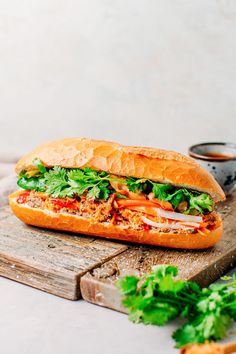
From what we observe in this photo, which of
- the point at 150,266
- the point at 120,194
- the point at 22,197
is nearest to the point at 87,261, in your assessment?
the point at 150,266

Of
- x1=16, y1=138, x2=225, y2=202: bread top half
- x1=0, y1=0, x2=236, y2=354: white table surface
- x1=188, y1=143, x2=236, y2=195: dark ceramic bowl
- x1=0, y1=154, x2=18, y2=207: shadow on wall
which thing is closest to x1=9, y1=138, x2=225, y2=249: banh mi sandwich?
x1=16, y1=138, x2=225, y2=202: bread top half

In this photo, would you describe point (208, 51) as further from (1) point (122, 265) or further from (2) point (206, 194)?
(1) point (122, 265)

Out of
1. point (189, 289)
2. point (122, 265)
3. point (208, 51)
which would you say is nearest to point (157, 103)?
point (208, 51)

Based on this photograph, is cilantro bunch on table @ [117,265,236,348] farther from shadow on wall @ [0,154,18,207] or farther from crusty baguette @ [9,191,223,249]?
shadow on wall @ [0,154,18,207]

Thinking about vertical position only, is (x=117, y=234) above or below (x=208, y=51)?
below

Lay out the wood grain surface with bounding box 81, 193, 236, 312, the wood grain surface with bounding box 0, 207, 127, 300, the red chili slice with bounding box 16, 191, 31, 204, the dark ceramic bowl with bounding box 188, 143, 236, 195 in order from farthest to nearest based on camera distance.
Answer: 1. the dark ceramic bowl with bounding box 188, 143, 236, 195
2. the red chili slice with bounding box 16, 191, 31, 204
3. the wood grain surface with bounding box 0, 207, 127, 300
4. the wood grain surface with bounding box 81, 193, 236, 312
